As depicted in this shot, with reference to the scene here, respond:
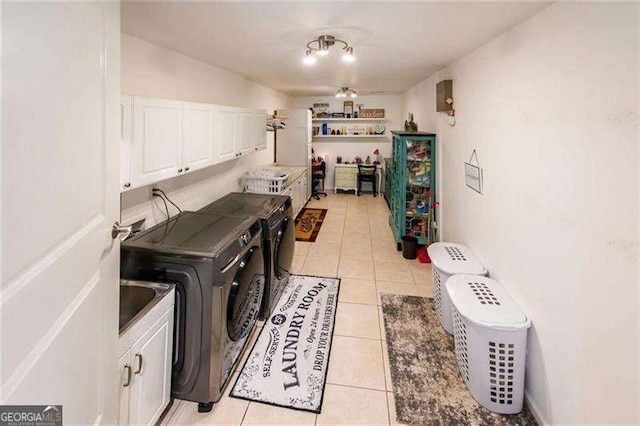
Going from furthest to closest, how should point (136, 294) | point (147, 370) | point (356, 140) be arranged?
point (356, 140), point (136, 294), point (147, 370)

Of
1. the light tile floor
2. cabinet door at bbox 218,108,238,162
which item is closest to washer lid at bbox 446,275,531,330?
the light tile floor

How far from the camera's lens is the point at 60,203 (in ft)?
2.44

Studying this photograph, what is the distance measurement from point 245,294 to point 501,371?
1574 millimetres

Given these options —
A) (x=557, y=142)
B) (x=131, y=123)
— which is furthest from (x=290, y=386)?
(x=557, y=142)

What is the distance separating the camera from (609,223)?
132 centimetres

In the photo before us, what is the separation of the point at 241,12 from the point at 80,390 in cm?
188

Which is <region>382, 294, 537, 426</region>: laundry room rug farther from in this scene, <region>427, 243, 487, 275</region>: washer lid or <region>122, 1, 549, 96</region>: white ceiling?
<region>122, 1, 549, 96</region>: white ceiling

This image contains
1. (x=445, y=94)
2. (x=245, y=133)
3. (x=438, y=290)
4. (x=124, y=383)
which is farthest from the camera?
(x=245, y=133)

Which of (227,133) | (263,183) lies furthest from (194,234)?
(263,183)

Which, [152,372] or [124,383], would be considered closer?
[124,383]

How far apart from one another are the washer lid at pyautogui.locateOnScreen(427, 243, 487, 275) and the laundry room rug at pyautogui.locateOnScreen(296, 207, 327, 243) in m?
2.24

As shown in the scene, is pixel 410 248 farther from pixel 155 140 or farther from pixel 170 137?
pixel 155 140

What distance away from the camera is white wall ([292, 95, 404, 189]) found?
8.02 meters

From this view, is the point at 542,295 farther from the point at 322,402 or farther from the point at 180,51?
the point at 180,51
